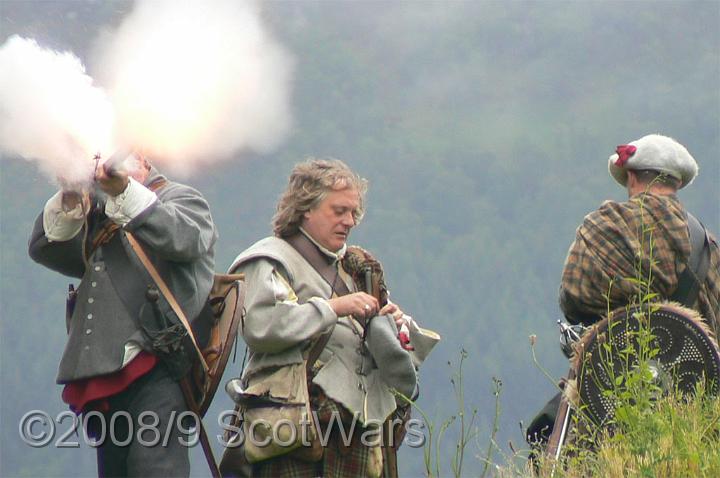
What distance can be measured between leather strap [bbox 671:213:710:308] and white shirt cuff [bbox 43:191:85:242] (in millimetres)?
2933

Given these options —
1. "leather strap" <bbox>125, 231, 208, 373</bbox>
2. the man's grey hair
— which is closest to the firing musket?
the man's grey hair

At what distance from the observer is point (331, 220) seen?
22.4 feet

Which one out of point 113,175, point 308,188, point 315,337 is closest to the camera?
point 113,175

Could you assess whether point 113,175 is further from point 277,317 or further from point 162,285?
point 277,317

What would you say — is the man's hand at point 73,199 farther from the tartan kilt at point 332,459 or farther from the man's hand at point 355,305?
the tartan kilt at point 332,459

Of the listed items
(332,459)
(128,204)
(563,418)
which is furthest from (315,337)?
(563,418)

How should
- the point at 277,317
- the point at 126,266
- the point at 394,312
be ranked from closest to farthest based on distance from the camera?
the point at 126,266, the point at 277,317, the point at 394,312

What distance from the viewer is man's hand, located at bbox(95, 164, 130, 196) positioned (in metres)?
6.01

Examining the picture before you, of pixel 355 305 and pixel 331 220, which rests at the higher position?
pixel 331 220

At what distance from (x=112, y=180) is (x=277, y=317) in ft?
3.01

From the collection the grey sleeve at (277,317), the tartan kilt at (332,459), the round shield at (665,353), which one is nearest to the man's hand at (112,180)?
the grey sleeve at (277,317)

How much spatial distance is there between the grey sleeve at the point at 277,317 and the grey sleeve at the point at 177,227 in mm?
287

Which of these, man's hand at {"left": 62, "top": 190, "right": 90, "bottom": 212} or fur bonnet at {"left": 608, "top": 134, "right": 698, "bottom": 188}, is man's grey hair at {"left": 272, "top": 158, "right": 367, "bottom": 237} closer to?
man's hand at {"left": 62, "top": 190, "right": 90, "bottom": 212}

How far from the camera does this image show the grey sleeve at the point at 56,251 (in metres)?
6.34
